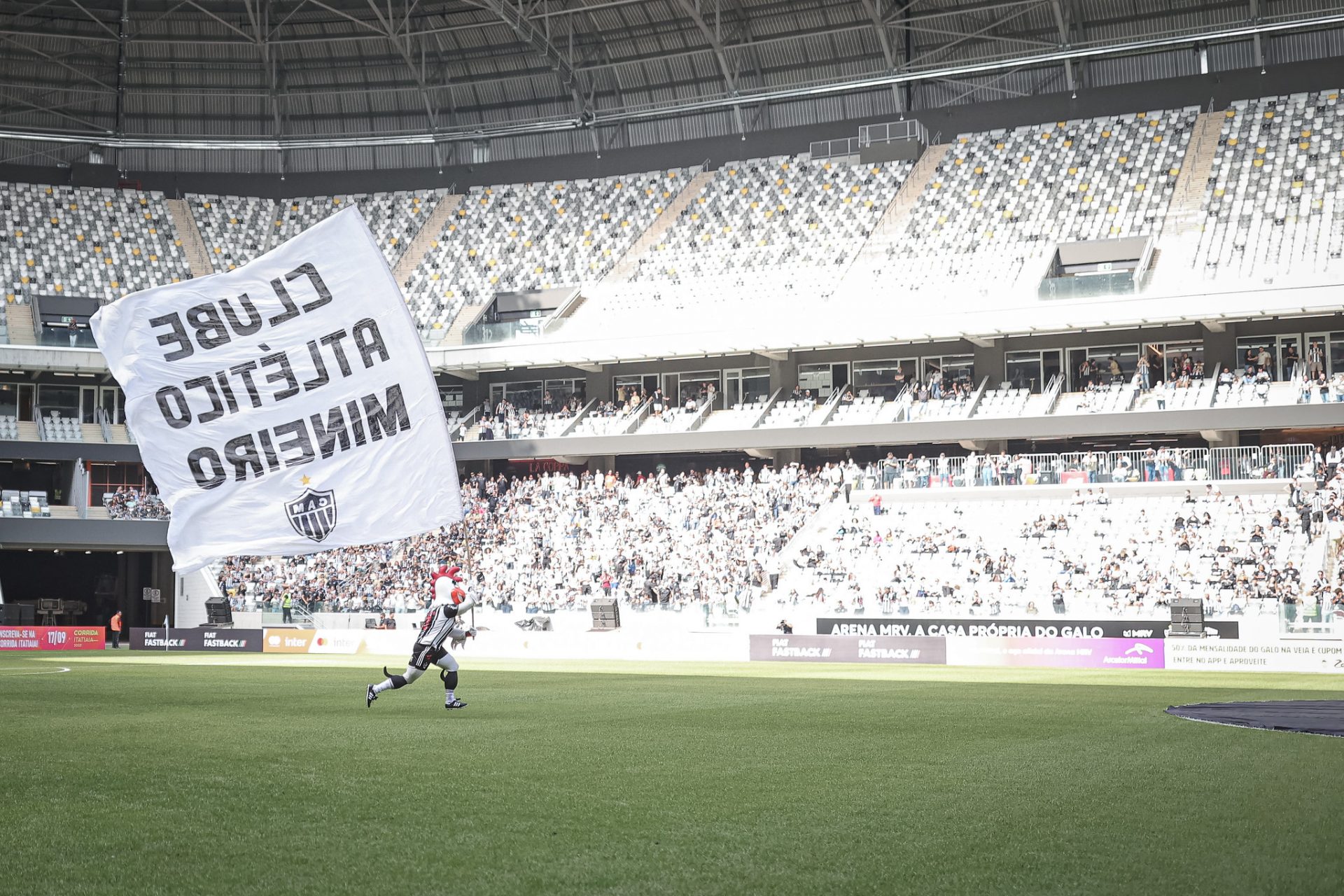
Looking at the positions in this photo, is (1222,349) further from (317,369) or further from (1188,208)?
(317,369)

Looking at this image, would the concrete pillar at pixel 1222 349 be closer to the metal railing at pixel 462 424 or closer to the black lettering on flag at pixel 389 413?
the metal railing at pixel 462 424

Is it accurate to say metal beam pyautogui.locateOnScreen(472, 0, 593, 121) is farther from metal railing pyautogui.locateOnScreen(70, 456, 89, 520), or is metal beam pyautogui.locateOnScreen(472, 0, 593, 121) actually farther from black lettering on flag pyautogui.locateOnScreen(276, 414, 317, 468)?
black lettering on flag pyautogui.locateOnScreen(276, 414, 317, 468)

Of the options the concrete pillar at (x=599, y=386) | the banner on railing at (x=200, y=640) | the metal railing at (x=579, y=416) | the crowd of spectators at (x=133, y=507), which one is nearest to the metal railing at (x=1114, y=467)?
the metal railing at (x=579, y=416)

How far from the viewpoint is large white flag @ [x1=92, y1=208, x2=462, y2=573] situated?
41.8 feet

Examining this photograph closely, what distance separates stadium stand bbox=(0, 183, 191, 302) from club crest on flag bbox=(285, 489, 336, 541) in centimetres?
5593

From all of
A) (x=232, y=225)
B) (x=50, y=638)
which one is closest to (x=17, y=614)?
(x=50, y=638)

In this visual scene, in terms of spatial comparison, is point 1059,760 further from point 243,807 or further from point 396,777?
point 243,807

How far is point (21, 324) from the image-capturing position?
63312 mm

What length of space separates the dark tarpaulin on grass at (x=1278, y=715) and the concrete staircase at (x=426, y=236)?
53373 mm

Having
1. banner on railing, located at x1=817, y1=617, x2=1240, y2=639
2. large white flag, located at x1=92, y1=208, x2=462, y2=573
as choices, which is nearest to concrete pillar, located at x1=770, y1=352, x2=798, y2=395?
banner on railing, located at x1=817, y1=617, x2=1240, y2=639

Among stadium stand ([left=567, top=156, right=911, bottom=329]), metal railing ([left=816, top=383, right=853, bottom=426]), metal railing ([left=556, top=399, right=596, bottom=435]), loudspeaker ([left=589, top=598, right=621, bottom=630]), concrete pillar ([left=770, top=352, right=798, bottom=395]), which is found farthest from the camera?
metal railing ([left=556, top=399, right=596, bottom=435])

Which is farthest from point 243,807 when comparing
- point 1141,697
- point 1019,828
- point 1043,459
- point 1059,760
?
point 1043,459

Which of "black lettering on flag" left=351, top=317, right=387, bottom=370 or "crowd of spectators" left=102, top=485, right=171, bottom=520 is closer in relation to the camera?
"black lettering on flag" left=351, top=317, right=387, bottom=370

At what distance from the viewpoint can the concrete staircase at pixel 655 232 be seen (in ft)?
212
